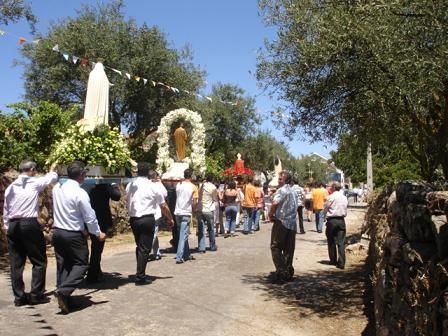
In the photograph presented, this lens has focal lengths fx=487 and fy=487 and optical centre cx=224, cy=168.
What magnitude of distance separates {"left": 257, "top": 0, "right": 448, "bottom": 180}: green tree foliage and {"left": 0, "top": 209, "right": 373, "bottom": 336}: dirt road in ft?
9.38

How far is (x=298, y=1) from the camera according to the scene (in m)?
8.24

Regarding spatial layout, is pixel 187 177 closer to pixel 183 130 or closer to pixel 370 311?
pixel 370 311

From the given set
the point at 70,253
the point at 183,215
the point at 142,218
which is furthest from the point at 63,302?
the point at 183,215

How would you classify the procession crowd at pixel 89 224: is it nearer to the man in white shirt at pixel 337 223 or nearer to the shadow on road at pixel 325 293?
the man in white shirt at pixel 337 223

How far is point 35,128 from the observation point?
13.4 metres

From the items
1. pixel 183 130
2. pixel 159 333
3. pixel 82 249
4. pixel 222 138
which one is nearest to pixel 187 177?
pixel 82 249

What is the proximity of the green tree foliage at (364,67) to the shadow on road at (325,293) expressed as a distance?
2612 mm

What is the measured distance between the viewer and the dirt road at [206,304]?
562cm

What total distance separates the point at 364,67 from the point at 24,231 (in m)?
4.99

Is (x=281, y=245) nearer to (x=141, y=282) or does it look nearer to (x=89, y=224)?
(x=141, y=282)

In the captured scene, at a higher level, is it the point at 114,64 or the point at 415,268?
the point at 114,64

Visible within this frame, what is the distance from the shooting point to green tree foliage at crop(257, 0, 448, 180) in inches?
193

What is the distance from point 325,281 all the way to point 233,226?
6.65 meters

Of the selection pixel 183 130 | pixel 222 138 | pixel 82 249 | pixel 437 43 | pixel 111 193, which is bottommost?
→ pixel 82 249
